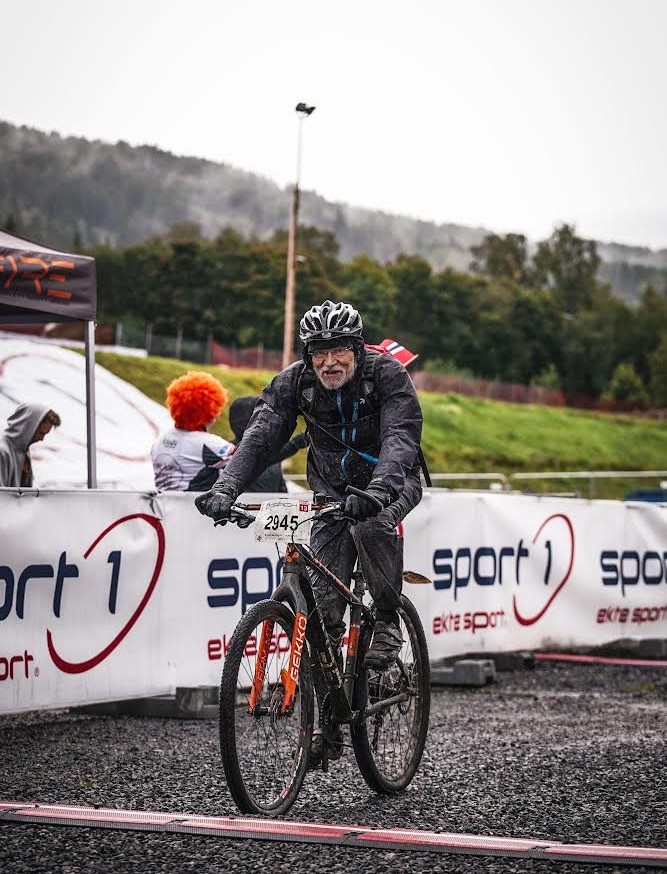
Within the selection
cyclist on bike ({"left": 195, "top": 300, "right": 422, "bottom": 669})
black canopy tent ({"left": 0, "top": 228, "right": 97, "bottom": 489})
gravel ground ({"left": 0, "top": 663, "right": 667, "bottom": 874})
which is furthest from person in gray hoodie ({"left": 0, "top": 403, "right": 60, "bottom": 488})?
cyclist on bike ({"left": 195, "top": 300, "right": 422, "bottom": 669})

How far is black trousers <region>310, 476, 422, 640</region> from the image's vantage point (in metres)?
5.58

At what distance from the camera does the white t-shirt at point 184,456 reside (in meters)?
9.04

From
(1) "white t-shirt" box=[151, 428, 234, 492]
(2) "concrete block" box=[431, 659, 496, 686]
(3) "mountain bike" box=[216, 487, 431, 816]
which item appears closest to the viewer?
(3) "mountain bike" box=[216, 487, 431, 816]

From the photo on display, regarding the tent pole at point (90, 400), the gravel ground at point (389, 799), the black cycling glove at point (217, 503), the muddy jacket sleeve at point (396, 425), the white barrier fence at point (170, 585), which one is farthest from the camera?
the tent pole at point (90, 400)

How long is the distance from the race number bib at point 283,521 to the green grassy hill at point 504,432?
40.7 meters

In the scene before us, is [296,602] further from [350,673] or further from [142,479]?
[142,479]

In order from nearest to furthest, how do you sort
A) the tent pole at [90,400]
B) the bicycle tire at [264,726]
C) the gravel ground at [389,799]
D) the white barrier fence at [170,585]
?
the gravel ground at [389,799]
the bicycle tire at [264,726]
the white barrier fence at [170,585]
the tent pole at [90,400]

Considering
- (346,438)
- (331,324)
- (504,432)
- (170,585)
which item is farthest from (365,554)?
(504,432)

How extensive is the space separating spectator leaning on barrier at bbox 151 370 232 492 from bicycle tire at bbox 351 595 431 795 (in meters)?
3.20

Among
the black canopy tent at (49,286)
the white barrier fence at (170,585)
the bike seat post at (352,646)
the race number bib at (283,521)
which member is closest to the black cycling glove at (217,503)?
the race number bib at (283,521)

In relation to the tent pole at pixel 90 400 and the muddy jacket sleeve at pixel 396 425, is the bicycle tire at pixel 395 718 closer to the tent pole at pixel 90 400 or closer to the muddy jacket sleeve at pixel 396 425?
the muddy jacket sleeve at pixel 396 425

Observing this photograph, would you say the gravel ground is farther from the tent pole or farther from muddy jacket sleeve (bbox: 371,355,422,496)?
the tent pole

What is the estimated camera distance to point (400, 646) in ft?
18.8

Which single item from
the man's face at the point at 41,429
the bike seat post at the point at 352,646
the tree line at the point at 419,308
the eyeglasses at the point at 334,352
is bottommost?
the bike seat post at the point at 352,646
